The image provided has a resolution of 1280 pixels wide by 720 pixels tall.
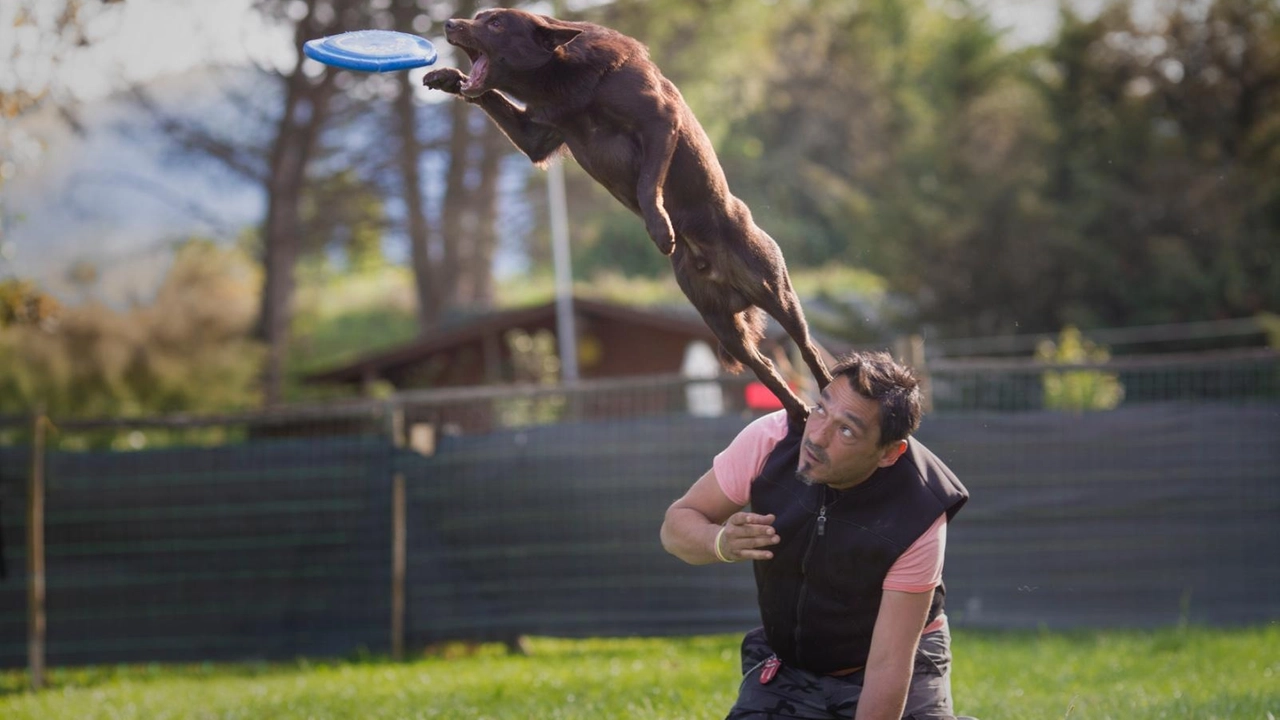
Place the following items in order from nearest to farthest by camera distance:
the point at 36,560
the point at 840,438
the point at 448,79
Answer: the point at 448,79 → the point at 840,438 → the point at 36,560

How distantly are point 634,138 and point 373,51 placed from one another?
35.5 inches

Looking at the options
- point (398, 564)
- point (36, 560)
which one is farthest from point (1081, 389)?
point (36, 560)

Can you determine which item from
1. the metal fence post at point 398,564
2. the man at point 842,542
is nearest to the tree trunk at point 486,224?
the metal fence post at point 398,564

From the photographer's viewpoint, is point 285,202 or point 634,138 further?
point 285,202

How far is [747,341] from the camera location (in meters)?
3.12

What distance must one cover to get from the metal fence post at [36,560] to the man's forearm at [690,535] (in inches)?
231

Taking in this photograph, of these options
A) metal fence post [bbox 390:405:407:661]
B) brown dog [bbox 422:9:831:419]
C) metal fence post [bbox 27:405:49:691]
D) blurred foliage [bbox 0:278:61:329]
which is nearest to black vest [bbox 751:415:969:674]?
brown dog [bbox 422:9:831:419]

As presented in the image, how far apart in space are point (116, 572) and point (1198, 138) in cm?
2079

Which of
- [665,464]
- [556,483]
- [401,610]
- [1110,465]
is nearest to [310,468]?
[401,610]

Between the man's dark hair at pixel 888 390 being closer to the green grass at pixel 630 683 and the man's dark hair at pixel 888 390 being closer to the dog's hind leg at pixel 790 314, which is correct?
the dog's hind leg at pixel 790 314

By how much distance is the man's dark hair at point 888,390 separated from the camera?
3.11m

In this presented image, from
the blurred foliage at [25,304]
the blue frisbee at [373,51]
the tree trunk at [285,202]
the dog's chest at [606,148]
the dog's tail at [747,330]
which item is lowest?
the dog's tail at [747,330]

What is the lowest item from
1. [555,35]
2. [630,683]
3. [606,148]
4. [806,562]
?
[630,683]

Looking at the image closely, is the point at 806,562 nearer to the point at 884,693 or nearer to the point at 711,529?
the point at 711,529
